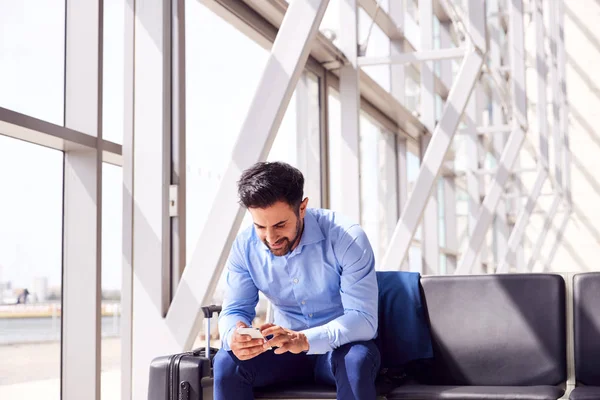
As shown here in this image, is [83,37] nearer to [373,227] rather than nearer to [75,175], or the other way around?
[75,175]

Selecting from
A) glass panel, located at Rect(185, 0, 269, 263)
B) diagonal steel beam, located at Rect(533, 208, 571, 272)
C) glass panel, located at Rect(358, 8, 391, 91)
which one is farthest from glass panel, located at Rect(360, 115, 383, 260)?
diagonal steel beam, located at Rect(533, 208, 571, 272)

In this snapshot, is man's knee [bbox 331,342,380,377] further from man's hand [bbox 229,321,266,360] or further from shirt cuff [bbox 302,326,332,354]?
man's hand [bbox 229,321,266,360]

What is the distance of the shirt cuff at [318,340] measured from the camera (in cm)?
297

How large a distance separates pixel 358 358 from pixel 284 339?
11.3 inches

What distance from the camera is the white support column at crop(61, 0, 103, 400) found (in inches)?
159

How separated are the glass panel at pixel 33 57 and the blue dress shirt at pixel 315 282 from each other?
4.35 feet

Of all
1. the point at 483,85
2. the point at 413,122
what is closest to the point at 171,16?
the point at 413,122

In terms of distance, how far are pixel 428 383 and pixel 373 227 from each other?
5.67 meters

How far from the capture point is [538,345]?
342 cm

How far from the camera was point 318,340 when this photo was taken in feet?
9.75

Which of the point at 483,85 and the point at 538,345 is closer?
the point at 538,345

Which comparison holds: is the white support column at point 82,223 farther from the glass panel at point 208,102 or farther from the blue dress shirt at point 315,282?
the blue dress shirt at point 315,282

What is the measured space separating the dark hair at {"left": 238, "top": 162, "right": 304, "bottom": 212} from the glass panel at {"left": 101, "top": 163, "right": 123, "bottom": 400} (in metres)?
1.47

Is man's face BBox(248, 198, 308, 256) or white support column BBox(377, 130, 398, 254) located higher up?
white support column BBox(377, 130, 398, 254)
